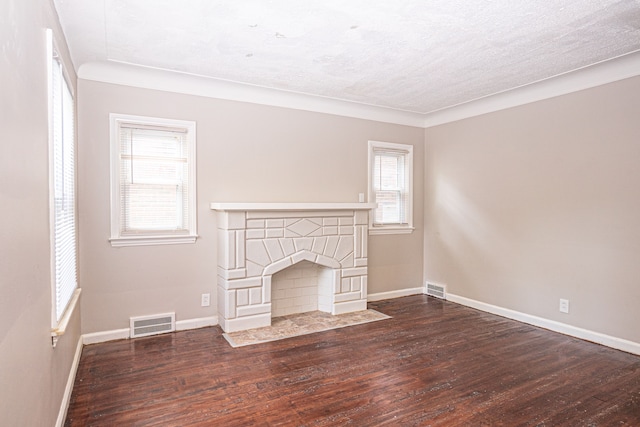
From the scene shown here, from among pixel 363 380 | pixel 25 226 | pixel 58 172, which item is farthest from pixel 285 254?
pixel 25 226

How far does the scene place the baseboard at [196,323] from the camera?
12.7 ft

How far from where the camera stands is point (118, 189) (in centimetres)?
356

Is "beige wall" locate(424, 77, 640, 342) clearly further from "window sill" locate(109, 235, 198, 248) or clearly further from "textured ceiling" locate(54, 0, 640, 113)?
"window sill" locate(109, 235, 198, 248)

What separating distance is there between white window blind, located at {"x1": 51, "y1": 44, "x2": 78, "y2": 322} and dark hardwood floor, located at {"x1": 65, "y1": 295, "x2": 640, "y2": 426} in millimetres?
752

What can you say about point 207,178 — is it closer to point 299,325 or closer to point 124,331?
point 124,331

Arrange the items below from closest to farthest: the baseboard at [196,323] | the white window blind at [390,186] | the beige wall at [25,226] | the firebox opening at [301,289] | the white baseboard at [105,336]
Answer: the beige wall at [25,226]
the white baseboard at [105,336]
the baseboard at [196,323]
the firebox opening at [301,289]
the white window blind at [390,186]

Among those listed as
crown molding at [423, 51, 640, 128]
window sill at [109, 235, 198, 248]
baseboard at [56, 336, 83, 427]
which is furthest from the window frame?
crown molding at [423, 51, 640, 128]

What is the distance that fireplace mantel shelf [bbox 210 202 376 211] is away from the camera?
3.75 m

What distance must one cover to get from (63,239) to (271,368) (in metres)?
1.75

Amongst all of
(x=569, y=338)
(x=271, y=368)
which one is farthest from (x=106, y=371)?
(x=569, y=338)

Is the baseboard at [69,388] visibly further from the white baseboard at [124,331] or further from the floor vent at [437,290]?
the floor vent at [437,290]

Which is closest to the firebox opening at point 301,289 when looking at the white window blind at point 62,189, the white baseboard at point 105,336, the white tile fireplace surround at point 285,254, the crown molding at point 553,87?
the white tile fireplace surround at point 285,254

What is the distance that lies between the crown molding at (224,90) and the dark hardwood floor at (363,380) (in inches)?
95.5

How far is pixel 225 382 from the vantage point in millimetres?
2803
